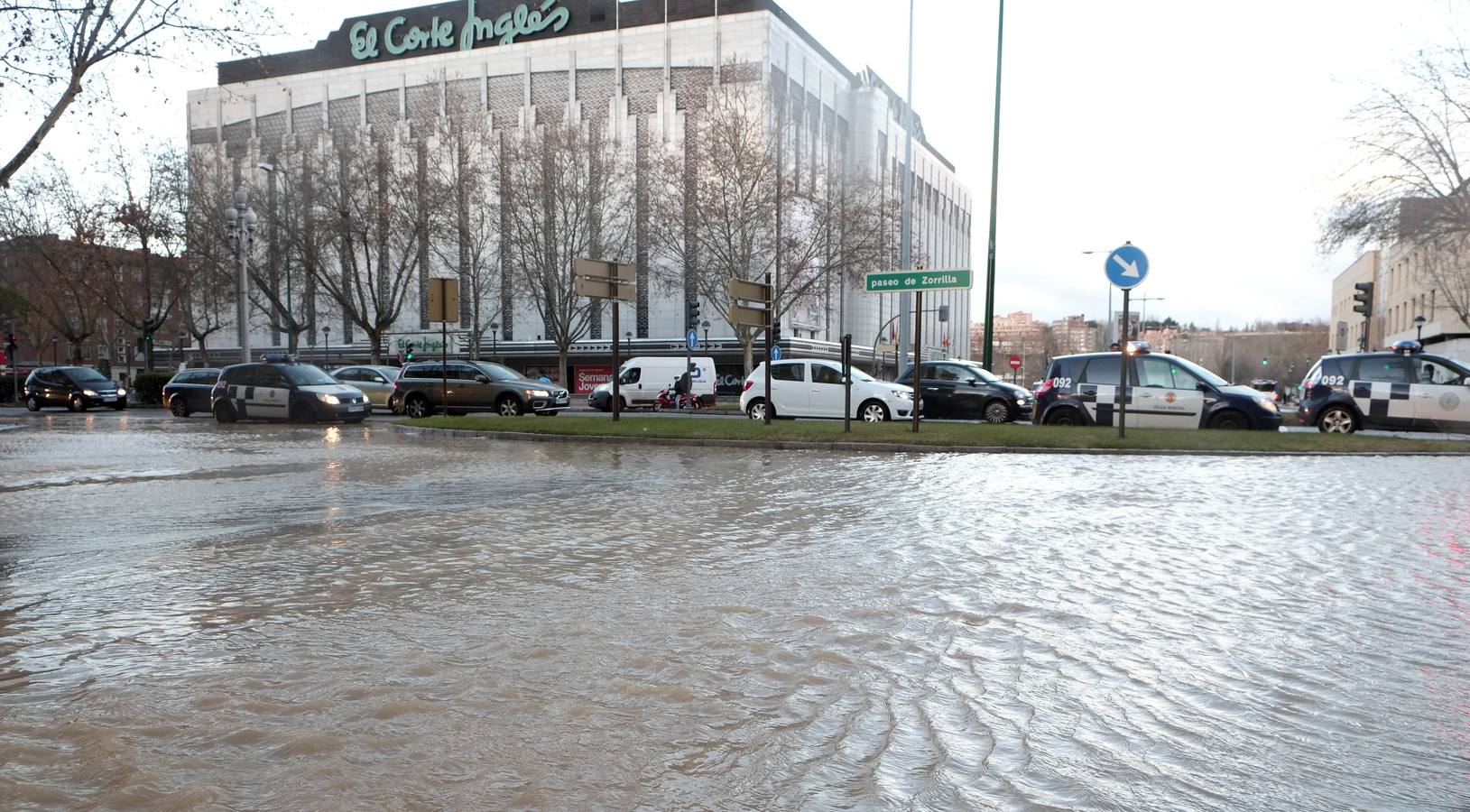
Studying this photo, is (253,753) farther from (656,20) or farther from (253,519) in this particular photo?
(656,20)

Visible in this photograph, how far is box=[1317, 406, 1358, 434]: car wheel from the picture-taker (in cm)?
1841

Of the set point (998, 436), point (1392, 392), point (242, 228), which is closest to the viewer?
point (998, 436)

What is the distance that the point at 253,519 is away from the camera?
26.4ft

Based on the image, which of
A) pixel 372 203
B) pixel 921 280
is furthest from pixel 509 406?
pixel 372 203

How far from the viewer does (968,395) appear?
22016 mm

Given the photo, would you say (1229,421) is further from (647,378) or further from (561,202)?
(561,202)

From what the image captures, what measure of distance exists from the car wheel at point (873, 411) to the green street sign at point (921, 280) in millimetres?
4410

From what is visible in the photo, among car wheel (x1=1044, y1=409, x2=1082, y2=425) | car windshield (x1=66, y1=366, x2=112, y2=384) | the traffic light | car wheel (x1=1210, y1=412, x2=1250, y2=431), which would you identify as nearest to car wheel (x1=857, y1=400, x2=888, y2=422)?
car wheel (x1=1044, y1=409, x2=1082, y2=425)

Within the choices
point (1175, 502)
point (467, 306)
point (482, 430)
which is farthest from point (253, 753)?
point (467, 306)

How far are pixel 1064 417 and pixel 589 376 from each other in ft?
139

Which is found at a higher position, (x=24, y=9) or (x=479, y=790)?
(x=24, y=9)

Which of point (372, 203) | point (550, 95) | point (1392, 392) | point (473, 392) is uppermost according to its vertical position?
point (550, 95)

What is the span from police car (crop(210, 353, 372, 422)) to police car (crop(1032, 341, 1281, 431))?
51.3 feet

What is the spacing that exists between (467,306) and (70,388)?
26477mm
